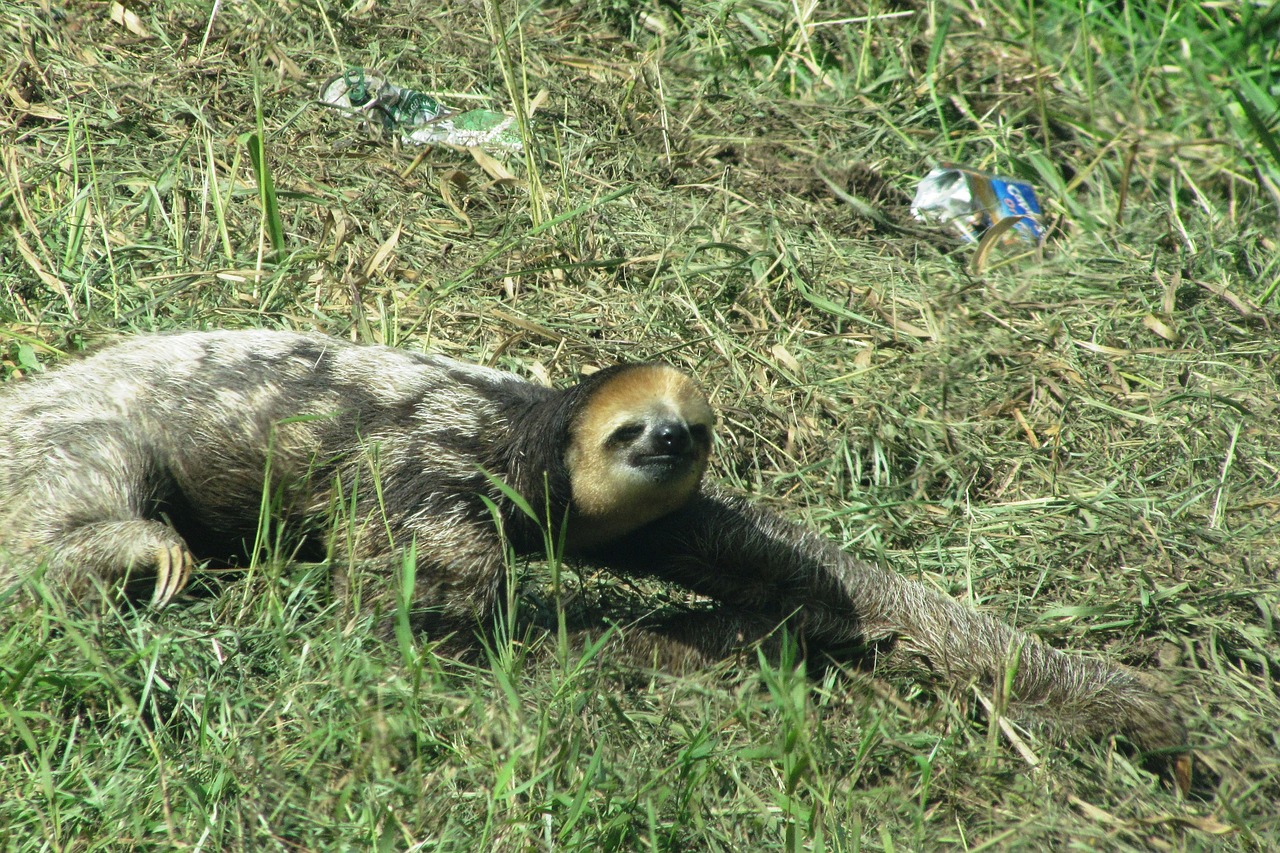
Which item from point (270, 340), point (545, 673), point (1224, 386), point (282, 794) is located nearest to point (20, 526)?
point (270, 340)

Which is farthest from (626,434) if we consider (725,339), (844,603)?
(725,339)

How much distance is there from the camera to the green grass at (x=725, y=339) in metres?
3.36

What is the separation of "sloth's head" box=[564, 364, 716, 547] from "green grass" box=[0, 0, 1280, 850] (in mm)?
650

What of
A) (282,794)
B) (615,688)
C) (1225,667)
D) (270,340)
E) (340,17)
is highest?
(340,17)

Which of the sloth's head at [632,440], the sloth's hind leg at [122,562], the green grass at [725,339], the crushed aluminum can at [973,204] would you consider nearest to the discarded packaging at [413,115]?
the green grass at [725,339]

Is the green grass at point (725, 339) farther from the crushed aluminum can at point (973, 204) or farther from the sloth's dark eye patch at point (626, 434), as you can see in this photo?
the sloth's dark eye patch at point (626, 434)

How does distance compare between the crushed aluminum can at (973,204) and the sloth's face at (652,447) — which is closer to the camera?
the sloth's face at (652,447)

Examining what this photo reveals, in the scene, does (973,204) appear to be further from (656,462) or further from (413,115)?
(656,462)

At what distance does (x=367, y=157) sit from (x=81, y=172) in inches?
59.1

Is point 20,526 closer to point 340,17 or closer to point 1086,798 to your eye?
point 1086,798

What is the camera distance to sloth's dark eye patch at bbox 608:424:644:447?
422 centimetres

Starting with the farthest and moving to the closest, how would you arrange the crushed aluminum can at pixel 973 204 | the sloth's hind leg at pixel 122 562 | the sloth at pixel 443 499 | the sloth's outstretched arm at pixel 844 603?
1. the crushed aluminum can at pixel 973 204
2. the sloth's outstretched arm at pixel 844 603
3. the sloth at pixel 443 499
4. the sloth's hind leg at pixel 122 562

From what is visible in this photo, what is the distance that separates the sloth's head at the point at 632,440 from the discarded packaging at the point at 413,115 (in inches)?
114

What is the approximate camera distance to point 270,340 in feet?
15.8
